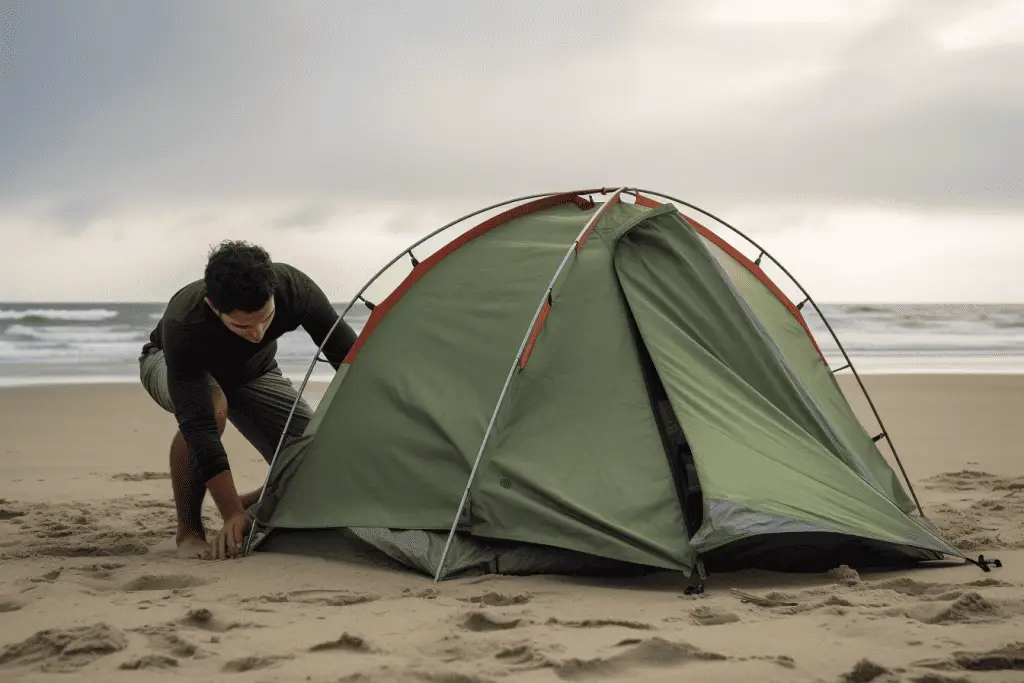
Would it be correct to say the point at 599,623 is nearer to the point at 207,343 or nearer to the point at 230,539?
the point at 230,539

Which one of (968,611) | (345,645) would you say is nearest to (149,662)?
(345,645)

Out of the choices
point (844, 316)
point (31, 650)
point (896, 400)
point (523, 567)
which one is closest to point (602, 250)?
point (523, 567)

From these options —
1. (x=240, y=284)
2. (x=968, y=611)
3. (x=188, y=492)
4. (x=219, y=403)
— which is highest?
(x=240, y=284)

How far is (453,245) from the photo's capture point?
4.37 meters

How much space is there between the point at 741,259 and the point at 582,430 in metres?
1.36

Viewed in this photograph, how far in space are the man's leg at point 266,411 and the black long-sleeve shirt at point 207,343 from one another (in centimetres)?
15

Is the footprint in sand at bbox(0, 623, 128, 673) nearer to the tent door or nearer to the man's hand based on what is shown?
the man's hand

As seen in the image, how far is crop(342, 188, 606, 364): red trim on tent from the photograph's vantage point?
168 inches

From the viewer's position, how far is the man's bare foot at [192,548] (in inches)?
162

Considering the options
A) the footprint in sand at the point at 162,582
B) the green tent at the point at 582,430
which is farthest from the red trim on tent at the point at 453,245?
the footprint in sand at the point at 162,582

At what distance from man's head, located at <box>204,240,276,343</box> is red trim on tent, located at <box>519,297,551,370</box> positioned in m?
0.91

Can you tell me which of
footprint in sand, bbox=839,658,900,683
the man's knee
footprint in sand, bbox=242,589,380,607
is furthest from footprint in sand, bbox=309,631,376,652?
the man's knee

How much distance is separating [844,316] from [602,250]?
2508 cm

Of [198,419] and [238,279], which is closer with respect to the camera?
[238,279]
